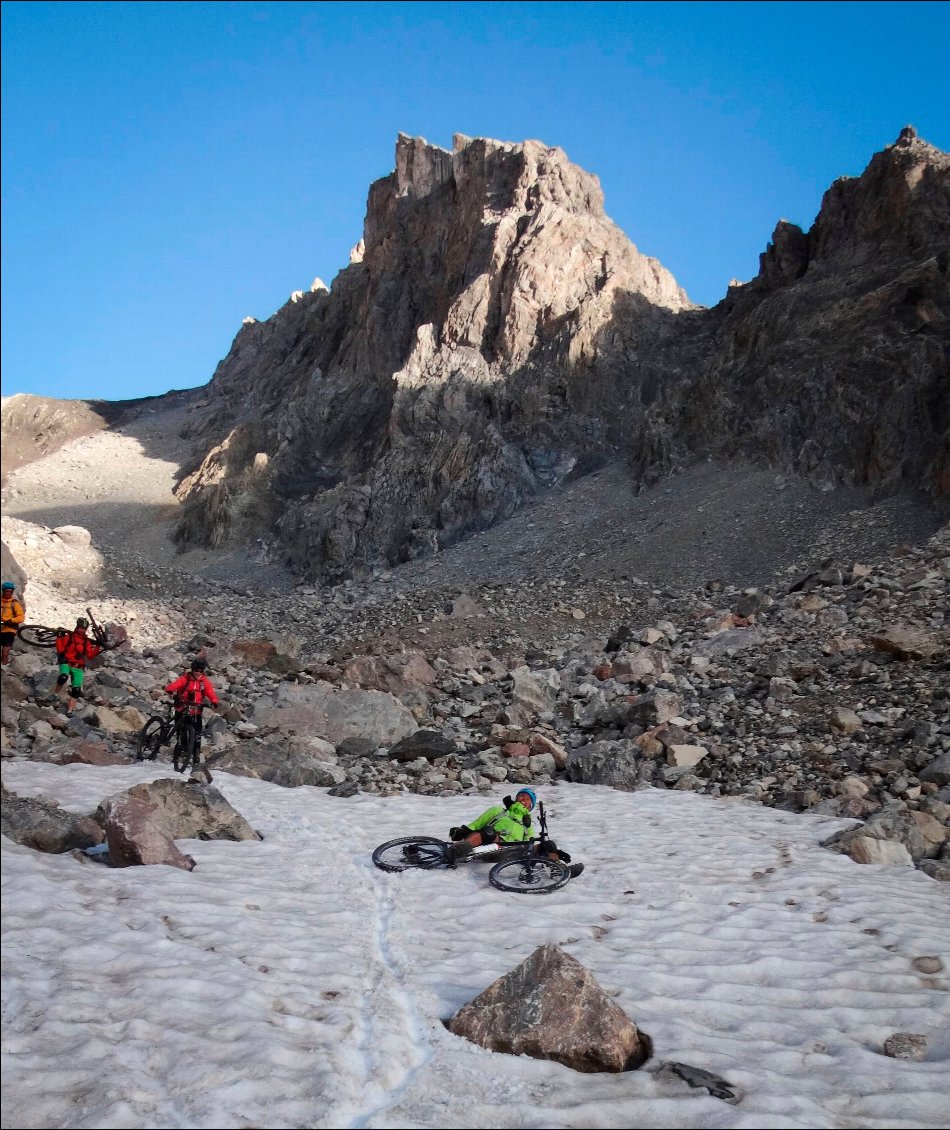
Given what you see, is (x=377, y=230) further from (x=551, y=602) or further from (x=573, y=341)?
(x=551, y=602)

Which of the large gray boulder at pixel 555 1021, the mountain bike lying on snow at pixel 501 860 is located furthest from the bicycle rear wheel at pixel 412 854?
the large gray boulder at pixel 555 1021

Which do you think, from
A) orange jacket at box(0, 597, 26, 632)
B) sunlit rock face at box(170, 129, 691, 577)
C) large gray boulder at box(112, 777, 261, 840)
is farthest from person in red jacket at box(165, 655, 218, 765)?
sunlit rock face at box(170, 129, 691, 577)

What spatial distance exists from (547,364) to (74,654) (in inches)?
1426

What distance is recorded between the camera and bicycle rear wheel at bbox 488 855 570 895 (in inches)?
298

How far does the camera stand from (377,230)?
57844 millimetres

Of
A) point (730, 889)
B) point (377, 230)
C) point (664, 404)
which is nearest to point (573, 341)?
point (664, 404)

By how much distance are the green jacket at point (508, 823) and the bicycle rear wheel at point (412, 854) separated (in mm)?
480

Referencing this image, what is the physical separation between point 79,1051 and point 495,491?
38.3 metres

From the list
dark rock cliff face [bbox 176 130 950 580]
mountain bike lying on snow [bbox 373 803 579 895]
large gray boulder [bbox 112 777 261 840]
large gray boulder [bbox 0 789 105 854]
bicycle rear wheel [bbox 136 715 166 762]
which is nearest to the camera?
large gray boulder [bbox 0 789 105 854]

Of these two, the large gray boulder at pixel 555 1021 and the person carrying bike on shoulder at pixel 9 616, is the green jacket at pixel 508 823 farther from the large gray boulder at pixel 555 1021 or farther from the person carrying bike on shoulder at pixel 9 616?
the person carrying bike on shoulder at pixel 9 616

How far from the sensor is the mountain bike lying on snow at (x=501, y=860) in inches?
303

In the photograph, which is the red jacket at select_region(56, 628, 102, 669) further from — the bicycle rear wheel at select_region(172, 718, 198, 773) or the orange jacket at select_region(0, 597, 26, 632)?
the bicycle rear wheel at select_region(172, 718, 198, 773)

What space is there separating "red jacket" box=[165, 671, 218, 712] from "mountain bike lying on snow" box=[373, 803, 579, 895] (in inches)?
154

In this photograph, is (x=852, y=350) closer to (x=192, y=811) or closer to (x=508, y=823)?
(x=508, y=823)
